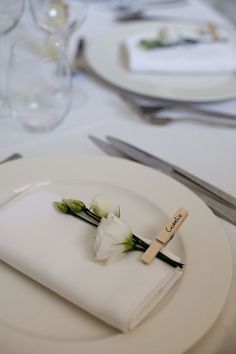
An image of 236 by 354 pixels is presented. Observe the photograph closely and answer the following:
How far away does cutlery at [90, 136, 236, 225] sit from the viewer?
0.68 metres

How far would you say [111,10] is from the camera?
4.42ft

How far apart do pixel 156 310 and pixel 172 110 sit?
51cm

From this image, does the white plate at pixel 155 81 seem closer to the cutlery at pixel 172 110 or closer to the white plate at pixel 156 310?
the cutlery at pixel 172 110

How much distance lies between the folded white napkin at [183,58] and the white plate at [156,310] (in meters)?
0.38

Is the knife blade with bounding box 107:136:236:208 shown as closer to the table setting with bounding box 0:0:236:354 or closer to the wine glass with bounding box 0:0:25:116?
the table setting with bounding box 0:0:236:354

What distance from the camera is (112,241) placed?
520 mm

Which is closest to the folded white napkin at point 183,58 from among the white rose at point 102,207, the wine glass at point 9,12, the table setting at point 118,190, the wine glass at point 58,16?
the table setting at point 118,190

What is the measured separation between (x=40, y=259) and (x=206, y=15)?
104 cm

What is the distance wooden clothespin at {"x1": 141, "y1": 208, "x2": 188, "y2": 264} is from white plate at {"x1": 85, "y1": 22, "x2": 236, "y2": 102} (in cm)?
40

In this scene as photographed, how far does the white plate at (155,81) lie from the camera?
3.07ft

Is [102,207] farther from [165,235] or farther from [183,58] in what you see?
[183,58]

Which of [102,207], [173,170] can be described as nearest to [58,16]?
[173,170]

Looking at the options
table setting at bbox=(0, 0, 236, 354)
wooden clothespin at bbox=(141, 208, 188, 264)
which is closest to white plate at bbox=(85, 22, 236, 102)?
table setting at bbox=(0, 0, 236, 354)

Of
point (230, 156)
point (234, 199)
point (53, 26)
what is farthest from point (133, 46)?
point (234, 199)
